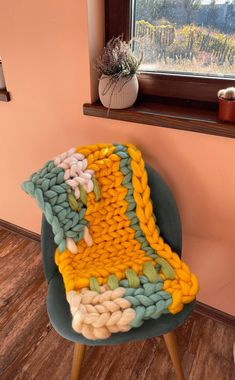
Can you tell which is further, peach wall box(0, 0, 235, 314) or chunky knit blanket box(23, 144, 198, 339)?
peach wall box(0, 0, 235, 314)

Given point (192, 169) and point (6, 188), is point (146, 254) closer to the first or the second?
point (192, 169)

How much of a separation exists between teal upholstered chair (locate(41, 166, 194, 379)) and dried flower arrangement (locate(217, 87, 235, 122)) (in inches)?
11.2

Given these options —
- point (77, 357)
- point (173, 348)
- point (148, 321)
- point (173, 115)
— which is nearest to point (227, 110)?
point (173, 115)

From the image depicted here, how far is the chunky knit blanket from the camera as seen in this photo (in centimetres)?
79

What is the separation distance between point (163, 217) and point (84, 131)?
0.47 metres

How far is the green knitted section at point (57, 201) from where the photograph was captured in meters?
0.85

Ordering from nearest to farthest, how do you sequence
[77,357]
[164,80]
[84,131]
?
[77,357] → [164,80] → [84,131]

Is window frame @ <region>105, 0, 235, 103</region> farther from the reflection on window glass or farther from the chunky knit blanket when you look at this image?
the chunky knit blanket

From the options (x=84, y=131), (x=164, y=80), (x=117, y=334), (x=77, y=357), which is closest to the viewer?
(x=117, y=334)

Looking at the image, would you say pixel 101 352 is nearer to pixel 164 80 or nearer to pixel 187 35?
pixel 164 80

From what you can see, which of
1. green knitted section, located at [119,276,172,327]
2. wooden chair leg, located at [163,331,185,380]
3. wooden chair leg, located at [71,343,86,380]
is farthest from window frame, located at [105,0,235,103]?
wooden chair leg, located at [71,343,86,380]

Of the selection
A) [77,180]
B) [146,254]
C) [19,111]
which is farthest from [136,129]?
[19,111]

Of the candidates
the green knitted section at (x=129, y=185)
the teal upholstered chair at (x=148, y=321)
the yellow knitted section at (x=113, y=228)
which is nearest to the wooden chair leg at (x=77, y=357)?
the teal upholstered chair at (x=148, y=321)

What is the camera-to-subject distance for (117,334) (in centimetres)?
80
